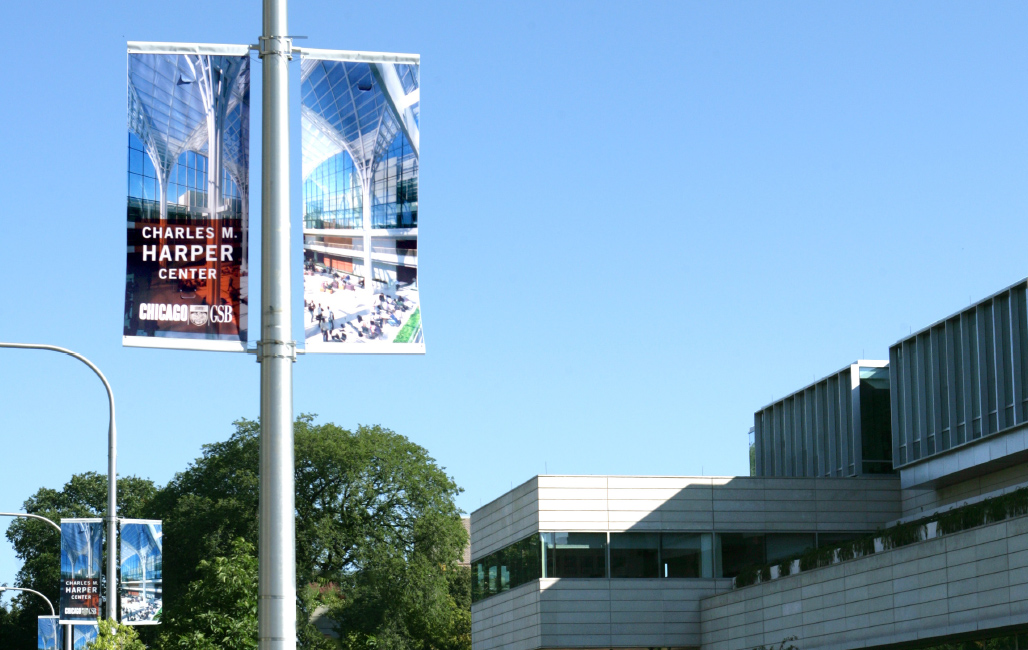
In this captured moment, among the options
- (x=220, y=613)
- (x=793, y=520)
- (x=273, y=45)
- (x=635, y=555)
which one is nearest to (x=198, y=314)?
(x=273, y=45)

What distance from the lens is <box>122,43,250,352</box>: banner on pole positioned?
9578 mm

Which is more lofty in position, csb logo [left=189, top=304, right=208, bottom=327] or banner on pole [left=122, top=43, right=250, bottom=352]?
banner on pole [left=122, top=43, right=250, bottom=352]

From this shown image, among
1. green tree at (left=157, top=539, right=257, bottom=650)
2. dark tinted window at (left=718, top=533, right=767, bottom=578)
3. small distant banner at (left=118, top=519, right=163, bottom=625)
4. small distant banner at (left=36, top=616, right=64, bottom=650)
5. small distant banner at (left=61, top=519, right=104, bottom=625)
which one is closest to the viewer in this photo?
green tree at (left=157, top=539, right=257, bottom=650)

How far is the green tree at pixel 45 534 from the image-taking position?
300ft

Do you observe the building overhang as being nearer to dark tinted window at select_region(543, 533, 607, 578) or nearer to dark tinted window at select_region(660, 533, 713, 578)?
dark tinted window at select_region(660, 533, 713, 578)

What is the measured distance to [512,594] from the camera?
50.9 meters

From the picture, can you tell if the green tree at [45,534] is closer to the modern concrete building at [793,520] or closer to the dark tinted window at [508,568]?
the dark tinted window at [508,568]

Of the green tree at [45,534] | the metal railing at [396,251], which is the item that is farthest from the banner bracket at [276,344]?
the green tree at [45,534]

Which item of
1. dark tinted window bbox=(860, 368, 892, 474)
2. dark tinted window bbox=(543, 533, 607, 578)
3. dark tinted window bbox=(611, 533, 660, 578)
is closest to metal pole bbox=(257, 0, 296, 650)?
dark tinted window bbox=(543, 533, 607, 578)

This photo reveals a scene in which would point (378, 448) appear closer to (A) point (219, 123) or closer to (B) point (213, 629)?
(B) point (213, 629)

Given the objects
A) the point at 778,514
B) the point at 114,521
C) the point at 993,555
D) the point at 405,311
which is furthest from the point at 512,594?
the point at 405,311

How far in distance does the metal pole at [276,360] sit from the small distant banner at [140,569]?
1647cm

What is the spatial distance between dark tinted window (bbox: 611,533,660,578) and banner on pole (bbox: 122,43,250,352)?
3928 cm

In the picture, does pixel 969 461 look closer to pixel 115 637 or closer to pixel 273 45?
pixel 115 637
